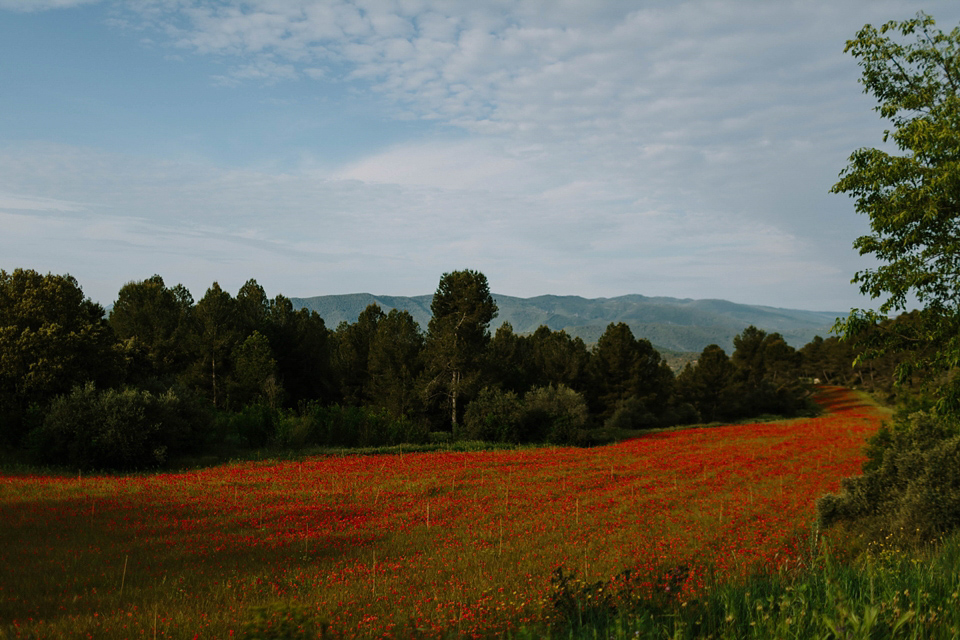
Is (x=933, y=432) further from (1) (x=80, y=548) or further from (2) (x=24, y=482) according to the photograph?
(2) (x=24, y=482)

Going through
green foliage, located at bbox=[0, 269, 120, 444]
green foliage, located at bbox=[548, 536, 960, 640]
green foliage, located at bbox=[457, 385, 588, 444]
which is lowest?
green foliage, located at bbox=[457, 385, 588, 444]

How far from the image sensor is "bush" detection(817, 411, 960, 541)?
1099 centimetres

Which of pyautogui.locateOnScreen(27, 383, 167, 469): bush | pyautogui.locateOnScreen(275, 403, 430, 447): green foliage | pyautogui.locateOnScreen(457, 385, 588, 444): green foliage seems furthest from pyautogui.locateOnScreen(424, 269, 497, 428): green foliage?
pyautogui.locateOnScreen(27, 383, 167, 469): bush

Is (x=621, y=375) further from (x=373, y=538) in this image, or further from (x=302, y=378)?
(x=373, y=538)

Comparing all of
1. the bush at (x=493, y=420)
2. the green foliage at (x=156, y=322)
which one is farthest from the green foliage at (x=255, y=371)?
the bush at (x=493, y=420)

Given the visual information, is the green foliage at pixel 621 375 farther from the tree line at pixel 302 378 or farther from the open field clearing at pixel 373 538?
the open field clearing at pixel 373 538

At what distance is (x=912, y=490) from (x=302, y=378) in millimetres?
48896

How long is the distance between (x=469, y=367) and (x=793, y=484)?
2550 cm

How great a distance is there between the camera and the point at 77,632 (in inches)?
288

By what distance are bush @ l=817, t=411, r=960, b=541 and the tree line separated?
83.0 ft

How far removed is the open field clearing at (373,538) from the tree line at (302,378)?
434 cm

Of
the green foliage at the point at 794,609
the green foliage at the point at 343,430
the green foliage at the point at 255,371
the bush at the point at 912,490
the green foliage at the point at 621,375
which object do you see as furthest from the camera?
the green foliage at the point at 621,375

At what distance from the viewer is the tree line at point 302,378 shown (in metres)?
26.4

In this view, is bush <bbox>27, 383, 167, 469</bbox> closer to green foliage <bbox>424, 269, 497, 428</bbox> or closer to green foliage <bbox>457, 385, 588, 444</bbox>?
green foliage <bbox>457, 385, 588, 444</bbox>
